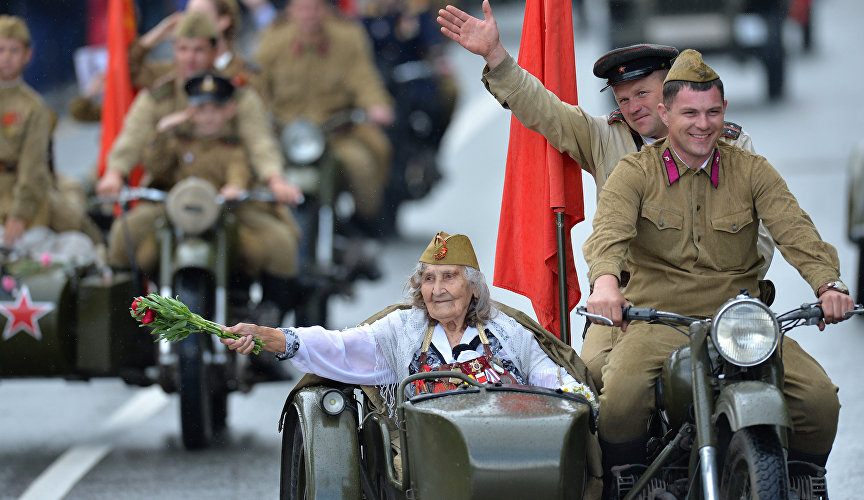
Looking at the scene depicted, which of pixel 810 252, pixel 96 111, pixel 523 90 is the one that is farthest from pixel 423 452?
pixel 96 111

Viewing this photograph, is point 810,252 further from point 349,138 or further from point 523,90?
point 349,138

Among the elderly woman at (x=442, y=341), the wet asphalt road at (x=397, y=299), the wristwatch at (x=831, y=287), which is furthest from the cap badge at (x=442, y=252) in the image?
the wet asphalt road at (x=397, y=299)

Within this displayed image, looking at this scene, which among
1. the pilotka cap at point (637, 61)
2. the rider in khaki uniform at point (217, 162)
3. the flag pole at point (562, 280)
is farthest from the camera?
the rider in khaki uniform at point (217, 162)

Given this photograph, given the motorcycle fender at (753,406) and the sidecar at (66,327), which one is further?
the sidecar at (66,327)

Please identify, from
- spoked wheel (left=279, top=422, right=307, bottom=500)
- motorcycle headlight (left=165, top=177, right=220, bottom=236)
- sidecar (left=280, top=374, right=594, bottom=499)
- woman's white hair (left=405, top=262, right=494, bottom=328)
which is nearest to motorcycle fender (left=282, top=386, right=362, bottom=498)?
sidecar (left=280, top=374, right=594, bottom=499)

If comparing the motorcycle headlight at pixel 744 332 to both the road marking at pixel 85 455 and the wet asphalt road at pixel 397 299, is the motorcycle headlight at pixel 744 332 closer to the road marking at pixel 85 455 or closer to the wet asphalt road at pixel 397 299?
the wet asphalt road at pixel 397 299

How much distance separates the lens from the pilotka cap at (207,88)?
1060cm

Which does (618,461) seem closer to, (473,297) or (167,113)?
(473,297)

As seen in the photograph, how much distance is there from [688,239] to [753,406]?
3.22 ft

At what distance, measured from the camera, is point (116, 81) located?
41.1 feet

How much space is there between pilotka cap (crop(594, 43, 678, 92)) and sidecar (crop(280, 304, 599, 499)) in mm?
1628

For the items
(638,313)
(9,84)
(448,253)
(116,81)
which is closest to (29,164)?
(9,84)

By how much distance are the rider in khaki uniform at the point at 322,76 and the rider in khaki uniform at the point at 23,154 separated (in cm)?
370

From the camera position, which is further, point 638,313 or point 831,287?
point 831,287
